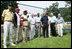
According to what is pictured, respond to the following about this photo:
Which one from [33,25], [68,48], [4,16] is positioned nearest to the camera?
[68,48]

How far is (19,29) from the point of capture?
6.79m

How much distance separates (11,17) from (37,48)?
1699 mm

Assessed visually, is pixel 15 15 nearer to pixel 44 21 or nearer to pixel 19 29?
pixel 19 29

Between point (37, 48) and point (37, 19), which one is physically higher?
point (37, 19)

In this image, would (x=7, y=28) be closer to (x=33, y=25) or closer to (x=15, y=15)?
(x=15, y=15)

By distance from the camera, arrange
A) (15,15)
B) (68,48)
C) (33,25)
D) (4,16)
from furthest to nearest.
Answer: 1. (33,25)
2. (15,15)
3. (4,16)
4. (68,48)

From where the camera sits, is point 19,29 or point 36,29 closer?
point 19,29

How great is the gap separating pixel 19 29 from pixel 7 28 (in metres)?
1.11

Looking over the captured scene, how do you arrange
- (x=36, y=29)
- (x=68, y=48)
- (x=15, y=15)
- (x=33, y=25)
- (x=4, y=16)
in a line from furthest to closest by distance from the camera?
(x=36, y=29), (x=33, y=25), (x=15, y=15), (x=4, y=16), (x=68, y=48)

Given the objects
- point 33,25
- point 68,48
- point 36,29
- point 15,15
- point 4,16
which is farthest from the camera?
point 36,29

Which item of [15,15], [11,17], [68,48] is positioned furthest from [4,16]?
[68,48]

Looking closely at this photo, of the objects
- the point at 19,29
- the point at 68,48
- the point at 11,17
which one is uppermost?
the point at 11,17

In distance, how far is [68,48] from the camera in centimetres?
547

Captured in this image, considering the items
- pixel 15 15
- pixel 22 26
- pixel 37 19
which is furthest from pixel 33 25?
pixel 15 15
